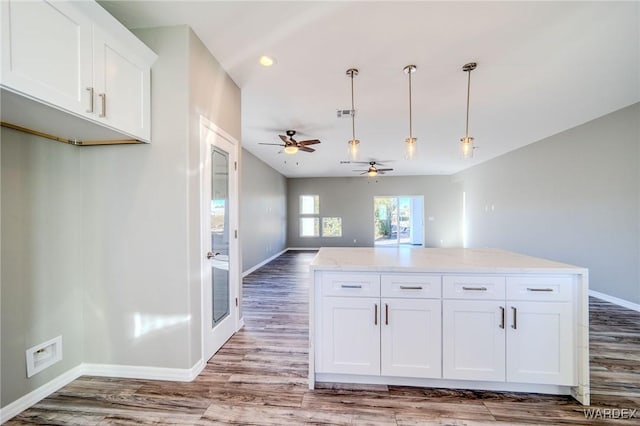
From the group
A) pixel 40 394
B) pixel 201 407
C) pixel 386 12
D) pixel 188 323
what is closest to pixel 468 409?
pixel 201 407

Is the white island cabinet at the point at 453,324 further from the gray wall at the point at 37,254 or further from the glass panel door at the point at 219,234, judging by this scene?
the gray wall at the point at 37,254

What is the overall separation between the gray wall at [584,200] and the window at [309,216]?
5.86 meters

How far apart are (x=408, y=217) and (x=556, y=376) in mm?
8934

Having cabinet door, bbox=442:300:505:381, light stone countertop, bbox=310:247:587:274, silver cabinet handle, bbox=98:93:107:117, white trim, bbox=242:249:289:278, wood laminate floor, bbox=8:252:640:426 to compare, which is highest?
silver cabinet handle, bbox=98:93:107:117

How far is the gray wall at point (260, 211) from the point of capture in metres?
5.73

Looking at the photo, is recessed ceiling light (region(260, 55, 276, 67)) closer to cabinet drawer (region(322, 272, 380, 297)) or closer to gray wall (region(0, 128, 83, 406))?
gray wall (region(0, 128, 83, 406))

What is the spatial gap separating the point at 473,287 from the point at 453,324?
296mm

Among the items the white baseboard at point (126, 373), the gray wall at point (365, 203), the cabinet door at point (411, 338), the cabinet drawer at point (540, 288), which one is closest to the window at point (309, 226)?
the gray wall at point (365, 203)

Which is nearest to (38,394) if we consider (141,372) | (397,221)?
(141,372)

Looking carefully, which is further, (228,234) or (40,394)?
(228,234)

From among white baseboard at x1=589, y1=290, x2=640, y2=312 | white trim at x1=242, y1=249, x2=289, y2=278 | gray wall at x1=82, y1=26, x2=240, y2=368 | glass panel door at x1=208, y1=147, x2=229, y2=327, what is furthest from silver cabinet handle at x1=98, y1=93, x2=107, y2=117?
white baseboard at x1=589, y1=290, x2=640, y2=312

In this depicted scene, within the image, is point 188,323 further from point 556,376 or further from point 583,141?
point 583,141

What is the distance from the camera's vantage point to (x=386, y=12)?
1.90 m

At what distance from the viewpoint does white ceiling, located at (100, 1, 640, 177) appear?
1.91 m
